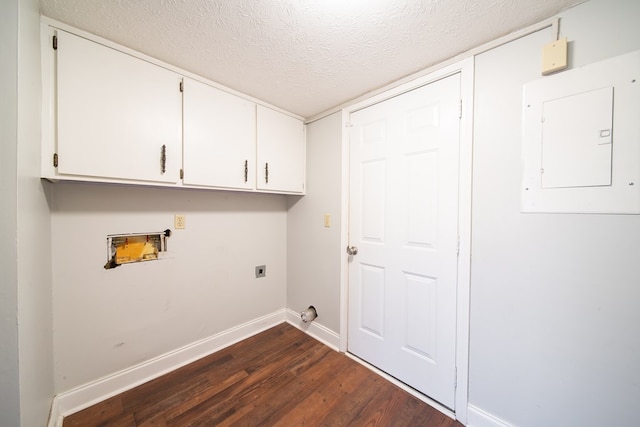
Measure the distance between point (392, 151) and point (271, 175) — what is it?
3.53ft

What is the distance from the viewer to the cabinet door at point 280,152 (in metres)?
1.97

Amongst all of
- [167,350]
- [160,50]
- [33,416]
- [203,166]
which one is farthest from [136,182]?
[167,350]

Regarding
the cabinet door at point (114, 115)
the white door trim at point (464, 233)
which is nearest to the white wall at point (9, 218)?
the cabinet door at point (114, 115)

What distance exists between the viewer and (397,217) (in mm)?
1635

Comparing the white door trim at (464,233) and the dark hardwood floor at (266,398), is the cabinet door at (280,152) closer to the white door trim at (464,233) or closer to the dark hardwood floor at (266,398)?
the white door trim at (464,233)

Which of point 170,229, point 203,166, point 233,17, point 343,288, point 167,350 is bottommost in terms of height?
point 167,350

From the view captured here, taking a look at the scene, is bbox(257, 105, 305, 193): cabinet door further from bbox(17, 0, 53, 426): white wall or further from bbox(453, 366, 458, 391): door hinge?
bbox(453, 366, 458, 391): door hinge

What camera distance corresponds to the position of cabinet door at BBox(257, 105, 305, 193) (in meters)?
1.97

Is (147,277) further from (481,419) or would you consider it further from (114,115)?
(481,419)

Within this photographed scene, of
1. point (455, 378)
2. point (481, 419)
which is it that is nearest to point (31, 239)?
point (455, 378)

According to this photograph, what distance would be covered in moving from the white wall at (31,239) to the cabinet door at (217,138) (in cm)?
65

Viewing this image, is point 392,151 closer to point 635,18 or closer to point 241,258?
point 635,18

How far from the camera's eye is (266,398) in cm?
148

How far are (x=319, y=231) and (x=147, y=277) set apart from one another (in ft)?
4.68
